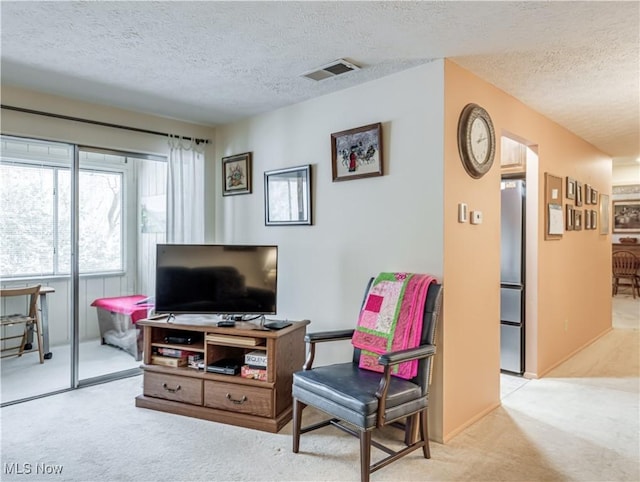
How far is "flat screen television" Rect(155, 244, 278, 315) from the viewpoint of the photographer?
126 inches

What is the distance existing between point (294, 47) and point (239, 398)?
2270mm

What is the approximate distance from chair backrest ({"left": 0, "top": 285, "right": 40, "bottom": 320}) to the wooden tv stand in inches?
51.6

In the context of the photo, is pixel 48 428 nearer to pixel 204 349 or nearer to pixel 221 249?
pixel 204 349

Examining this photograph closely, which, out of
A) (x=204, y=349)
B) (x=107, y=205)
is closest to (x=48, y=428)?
(x=204, y=349)

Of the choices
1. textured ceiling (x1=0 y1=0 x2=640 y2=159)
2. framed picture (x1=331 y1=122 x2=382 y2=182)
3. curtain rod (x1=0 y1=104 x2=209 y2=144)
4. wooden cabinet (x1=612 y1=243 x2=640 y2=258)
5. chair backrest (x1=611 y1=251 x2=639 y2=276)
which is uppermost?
textured ceiling (x1=0 y1=0 x2=640 y2=159)

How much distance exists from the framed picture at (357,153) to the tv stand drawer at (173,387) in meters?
1.83

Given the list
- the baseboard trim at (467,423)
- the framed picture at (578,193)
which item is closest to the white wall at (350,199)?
the baseboard trim at (467,423)

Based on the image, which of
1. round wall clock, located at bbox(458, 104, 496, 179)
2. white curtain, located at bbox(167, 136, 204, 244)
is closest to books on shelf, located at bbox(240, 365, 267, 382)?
white curtain, located at bbox(167, 136, 204, 244)

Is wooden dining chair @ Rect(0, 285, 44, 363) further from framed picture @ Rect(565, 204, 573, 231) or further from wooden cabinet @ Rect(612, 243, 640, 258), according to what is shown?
wooden cabinet @ Rect(612, 243, 640, 258)

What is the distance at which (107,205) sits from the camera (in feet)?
12.6

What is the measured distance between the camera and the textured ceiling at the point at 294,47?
6.65ft

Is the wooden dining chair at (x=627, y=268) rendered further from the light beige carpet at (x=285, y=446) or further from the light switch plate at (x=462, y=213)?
the light switch plate at (x=462, y=213)

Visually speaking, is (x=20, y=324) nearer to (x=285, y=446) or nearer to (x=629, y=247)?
(x=285, y=446)

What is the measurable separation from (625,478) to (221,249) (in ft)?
9.36
